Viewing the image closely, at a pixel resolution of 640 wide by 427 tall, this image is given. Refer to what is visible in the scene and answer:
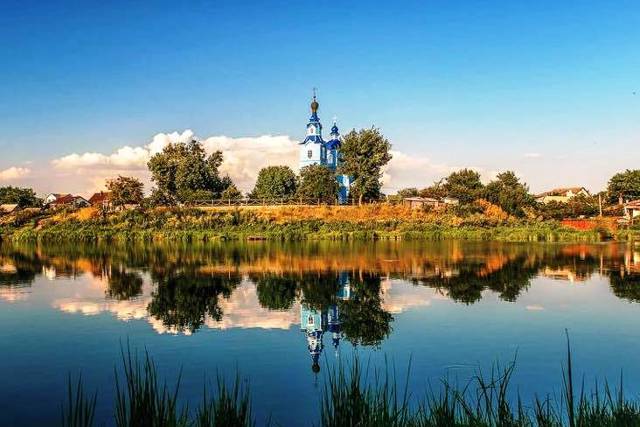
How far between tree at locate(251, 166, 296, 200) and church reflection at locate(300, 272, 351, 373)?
58181mm

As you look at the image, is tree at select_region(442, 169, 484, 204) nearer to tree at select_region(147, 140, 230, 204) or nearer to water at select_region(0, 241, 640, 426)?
tree at select_region(147, 140, 230, 204)

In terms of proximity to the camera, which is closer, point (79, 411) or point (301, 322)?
point (79, 411)

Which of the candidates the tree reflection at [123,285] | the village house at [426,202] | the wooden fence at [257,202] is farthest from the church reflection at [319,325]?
the wooden fence at [257,202]

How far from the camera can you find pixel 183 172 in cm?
→ 7612

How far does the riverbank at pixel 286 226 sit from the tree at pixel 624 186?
28.4m

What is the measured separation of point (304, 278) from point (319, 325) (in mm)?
10071

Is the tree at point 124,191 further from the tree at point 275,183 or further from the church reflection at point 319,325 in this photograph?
the church reflection at point 319,325

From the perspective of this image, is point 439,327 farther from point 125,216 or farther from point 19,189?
point 19,189

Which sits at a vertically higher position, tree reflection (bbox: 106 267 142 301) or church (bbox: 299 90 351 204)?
church (bbox: 299 90 351 204)

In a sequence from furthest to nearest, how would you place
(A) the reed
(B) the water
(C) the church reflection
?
1. (C) the church reflection
2. (B) the water
3. (A) the reed

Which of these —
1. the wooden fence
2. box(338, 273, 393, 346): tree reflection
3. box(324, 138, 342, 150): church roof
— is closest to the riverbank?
the wooden fence

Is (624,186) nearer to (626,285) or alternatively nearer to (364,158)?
(364,158)

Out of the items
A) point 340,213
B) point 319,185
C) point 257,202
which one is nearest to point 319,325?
point 340,213

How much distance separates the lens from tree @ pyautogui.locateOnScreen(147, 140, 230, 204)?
7562cm
